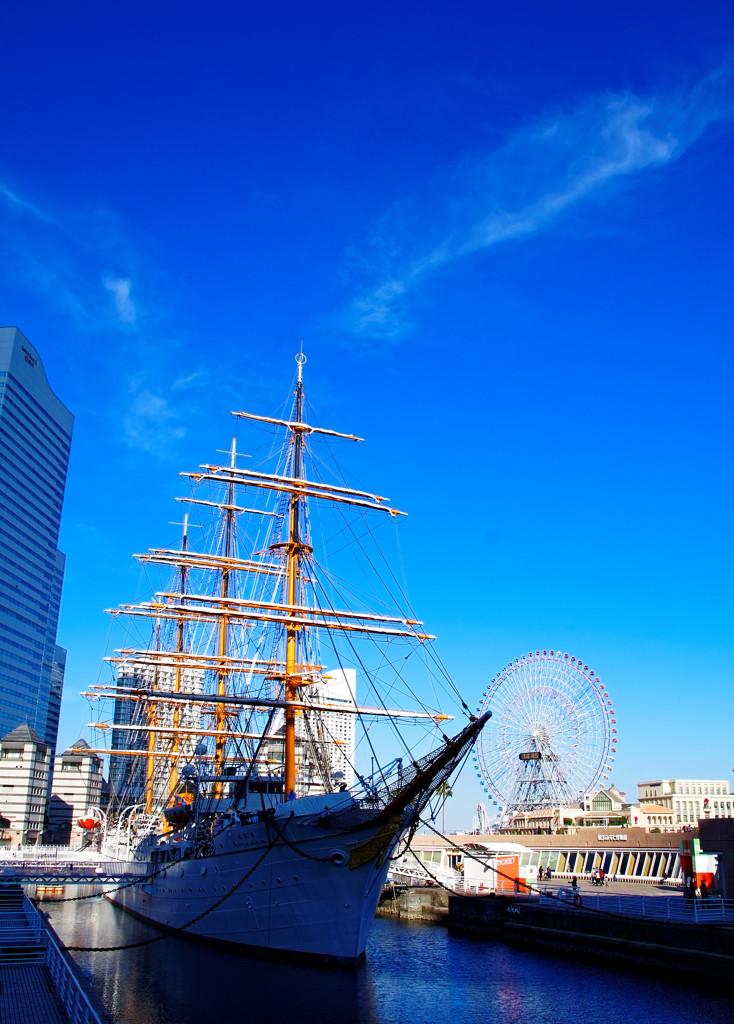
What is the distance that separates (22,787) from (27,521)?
161ft

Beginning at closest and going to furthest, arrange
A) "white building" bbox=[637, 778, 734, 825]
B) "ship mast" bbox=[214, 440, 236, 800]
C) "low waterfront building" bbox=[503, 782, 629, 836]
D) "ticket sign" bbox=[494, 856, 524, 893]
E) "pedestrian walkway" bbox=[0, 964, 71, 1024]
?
"pedestrian walkway" bbox=[0, 964, 71, 1024]
"ticket sign" bbox=[494, 856, 524, 893]
"ship mast" bbox=[214, 440, 236, 800]
"low waterfront building" bbox=[503, 782, 629, 836]
"white building" bbox=[637, 778, 734, 825]

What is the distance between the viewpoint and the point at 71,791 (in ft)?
376

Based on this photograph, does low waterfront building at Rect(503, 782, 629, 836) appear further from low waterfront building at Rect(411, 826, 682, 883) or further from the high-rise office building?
the high-rise office building

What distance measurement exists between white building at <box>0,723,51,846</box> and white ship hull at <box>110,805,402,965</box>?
75552 millimetres

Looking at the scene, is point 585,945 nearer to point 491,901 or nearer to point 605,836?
point 491,901

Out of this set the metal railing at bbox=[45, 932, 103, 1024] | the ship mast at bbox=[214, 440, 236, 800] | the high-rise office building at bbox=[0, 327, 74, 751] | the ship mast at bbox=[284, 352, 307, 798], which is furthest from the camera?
the high-rise office building at bbox=[0, 327, 74, 751]

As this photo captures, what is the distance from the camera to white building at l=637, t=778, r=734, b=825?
80.8m

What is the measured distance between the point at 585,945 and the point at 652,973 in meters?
4.33

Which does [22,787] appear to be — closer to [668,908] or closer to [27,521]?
[27,521]

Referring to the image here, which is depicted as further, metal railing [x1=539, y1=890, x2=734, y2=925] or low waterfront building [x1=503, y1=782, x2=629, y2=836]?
low waterfront building [x1=503, y1=782, x2=629, y2=836]

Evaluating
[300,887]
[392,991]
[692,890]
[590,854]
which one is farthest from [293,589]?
[590,854]

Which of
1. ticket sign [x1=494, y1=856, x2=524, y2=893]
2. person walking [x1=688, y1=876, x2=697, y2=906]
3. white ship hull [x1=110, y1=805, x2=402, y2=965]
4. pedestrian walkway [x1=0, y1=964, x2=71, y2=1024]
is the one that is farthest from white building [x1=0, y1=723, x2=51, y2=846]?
pedestrian walkway [x1=0, y1=964, x2=71, y2=1024]

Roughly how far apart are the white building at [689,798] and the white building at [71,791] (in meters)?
72.4

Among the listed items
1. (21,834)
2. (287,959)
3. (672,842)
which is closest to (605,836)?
(672,842)
